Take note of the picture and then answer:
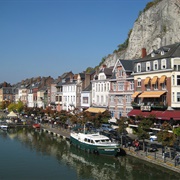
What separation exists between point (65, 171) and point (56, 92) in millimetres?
63279

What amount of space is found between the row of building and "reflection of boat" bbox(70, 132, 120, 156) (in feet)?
31.4

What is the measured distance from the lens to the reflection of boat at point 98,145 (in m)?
41.2

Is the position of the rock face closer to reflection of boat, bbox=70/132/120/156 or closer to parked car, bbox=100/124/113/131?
parked car, bbox=100/124/113/131

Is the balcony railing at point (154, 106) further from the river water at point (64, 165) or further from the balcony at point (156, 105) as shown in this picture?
the river water at point (64, 165)

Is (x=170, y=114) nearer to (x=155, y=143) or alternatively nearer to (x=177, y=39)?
(x=155, y=143)

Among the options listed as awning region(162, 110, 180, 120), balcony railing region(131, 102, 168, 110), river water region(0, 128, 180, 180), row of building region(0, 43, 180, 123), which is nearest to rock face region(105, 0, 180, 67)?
row of building region(0, 43, 180, 123)

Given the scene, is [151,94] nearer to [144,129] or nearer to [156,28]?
[144,129]

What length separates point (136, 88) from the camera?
55656 millimetres

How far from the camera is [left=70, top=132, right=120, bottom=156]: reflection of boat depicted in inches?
1624

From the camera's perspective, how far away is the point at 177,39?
7819 cm

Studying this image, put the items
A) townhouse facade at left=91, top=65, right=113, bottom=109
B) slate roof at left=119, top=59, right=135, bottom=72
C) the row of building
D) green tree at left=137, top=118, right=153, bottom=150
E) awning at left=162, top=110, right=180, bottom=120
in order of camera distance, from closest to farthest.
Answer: green tree at left=137, top=118, right=153, bottom=150
awning at left=162, top=110, right=180, bottom=120
the row of building
slate roof at left=119, top=59, right=135, bottom=72
townhouse facade at left=91, top=65, right=113, bottom=109

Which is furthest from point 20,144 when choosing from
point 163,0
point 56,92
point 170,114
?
point 163,0

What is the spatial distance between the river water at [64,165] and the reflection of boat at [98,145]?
82cm

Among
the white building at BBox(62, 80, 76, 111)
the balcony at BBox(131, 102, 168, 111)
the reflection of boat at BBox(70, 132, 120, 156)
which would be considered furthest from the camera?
the white building at BBox(62, 80, 76, 111)
